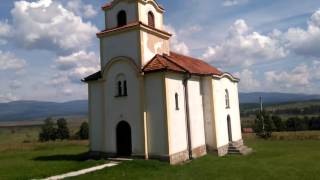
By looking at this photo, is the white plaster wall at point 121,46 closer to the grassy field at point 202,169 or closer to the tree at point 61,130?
the grassy field at point 202,169

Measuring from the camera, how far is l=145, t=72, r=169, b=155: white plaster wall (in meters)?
22.1

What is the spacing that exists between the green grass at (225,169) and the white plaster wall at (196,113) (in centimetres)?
150

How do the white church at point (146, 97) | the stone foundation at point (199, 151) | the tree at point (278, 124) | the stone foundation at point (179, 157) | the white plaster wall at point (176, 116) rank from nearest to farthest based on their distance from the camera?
the stone foundation at point (179, 157)
the white plaster wall at point (176, 116)
the white church at point (146, 97)
the stone foundation at point (199, 151)
the tree at point (278, 124)

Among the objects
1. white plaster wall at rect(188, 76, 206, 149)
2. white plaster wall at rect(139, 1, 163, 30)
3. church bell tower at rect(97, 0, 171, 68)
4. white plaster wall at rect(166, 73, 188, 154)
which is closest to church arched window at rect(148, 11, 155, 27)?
church bell tower at rect(97, 0, 171, 68)

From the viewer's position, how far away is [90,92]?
84.9 ft

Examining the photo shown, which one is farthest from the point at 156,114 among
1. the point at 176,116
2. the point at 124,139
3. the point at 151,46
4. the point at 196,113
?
the point at 151,46

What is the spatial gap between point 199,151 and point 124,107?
6.17m

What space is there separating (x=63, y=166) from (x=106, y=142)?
11.7ft

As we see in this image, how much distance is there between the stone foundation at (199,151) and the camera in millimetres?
24566

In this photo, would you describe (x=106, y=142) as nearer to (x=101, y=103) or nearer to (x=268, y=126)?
(x=101, y=103)

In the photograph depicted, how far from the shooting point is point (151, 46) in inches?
957

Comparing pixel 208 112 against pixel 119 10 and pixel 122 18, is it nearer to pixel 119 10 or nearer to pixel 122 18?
pixel 122 18

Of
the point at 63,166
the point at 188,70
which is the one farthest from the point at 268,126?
the point at 63,166

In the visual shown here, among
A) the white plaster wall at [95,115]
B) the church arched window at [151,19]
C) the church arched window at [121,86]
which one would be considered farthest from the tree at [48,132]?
the church arched window at [151,19]
